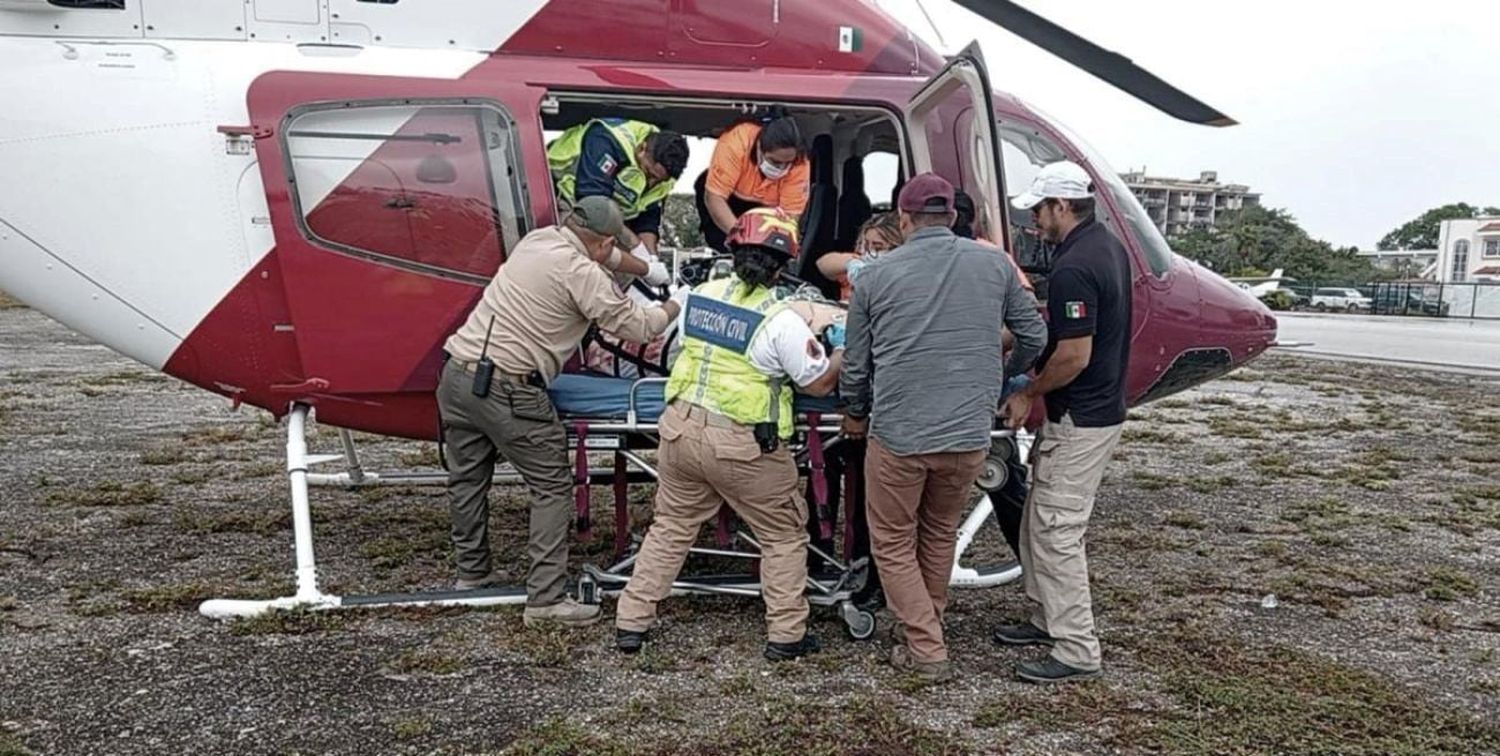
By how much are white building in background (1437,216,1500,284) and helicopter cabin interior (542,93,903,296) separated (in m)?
80.3

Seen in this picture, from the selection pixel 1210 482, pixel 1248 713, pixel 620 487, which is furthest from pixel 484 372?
pixel 1210 482

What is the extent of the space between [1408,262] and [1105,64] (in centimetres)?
10746

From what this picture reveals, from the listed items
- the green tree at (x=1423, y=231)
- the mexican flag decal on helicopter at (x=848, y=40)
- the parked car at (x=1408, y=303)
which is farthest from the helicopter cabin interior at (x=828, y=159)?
the green tree at (x=1423, y=231)

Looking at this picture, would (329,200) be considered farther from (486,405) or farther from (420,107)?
(486,405)

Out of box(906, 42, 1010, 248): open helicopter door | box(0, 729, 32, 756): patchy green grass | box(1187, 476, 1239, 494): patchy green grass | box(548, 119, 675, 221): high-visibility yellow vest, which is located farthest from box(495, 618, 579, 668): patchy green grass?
box(1187, 476, 1239, 494): patchy green grass

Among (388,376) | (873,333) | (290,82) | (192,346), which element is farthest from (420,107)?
(873,333)

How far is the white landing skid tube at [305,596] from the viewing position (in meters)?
4.54

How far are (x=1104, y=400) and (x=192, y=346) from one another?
13.0 ft

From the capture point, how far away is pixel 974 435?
3812mm

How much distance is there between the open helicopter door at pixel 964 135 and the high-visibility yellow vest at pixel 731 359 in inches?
49.8

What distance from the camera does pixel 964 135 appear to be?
5.31m

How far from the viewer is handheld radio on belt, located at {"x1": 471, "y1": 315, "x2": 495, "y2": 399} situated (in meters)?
4.43

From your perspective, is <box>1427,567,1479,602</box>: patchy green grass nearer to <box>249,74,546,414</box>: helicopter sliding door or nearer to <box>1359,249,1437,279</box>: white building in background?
<box>249,74,546,414</box>: helicopter sliding door

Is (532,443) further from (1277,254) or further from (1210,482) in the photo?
(1277,254)
